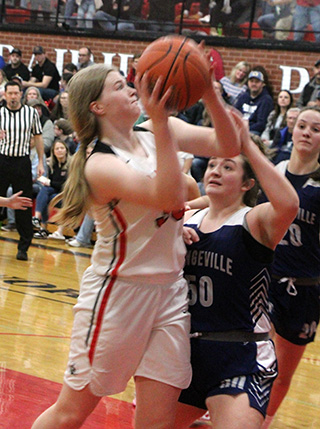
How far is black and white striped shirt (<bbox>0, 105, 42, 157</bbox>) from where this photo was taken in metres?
8.80

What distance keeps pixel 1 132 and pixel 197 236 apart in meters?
6.40

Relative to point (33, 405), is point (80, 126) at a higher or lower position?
higher

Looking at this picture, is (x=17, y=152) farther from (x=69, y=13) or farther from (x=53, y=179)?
(x=69, y=13)

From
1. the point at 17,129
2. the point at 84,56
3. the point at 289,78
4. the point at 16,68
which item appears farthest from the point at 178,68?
the point at 16,68

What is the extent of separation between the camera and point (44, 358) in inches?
198

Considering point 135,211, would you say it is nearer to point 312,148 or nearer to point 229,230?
point 229,230

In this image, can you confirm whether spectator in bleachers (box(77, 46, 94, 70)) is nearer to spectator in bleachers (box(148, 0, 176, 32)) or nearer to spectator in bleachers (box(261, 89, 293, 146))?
spectator in bleachers (box(148, 0, 176, 32))

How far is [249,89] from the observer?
1078 cm

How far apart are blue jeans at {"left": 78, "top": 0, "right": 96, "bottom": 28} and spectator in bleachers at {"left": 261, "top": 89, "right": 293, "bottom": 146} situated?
17.4 feet

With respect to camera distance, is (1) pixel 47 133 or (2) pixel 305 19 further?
(2) pixel 305 19

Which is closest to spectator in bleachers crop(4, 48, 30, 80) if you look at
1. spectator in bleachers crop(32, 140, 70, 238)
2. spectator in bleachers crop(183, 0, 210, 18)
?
spectator in bleachers crop(183, 0, 210, 18)

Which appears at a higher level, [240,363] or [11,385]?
[240,363]

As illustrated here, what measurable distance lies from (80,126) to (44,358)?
107 inches

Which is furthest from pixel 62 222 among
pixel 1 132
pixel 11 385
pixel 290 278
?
pixel 1 132
